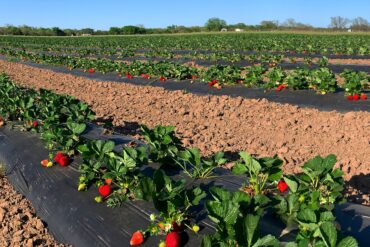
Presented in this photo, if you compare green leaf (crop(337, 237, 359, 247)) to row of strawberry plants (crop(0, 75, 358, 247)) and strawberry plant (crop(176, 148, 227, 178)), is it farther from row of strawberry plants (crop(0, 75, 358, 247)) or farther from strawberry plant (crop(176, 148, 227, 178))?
strawberry plant (crop(176, 148, 227, 178))

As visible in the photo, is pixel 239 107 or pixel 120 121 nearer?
pixel 120 121

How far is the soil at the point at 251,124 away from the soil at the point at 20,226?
2628 millimetres

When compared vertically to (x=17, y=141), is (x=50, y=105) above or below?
above

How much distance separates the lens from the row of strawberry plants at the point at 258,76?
374 inches

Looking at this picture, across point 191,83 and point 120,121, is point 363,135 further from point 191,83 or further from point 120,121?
point 191,83

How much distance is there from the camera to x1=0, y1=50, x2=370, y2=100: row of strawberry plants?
9.50m

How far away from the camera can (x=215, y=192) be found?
10.1 feet

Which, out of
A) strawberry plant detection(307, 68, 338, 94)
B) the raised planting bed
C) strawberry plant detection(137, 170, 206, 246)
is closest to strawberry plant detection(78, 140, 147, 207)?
strawberry plant detection(137, 170, 206, 246)

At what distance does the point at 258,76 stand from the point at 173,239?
8727mm

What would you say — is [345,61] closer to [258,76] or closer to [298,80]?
[258,76]

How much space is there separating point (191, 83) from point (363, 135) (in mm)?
6647

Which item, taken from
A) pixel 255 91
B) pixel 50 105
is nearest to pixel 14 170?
pixel 50 105

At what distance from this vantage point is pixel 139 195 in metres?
3.50

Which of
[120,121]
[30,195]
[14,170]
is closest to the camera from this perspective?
[30,195]
